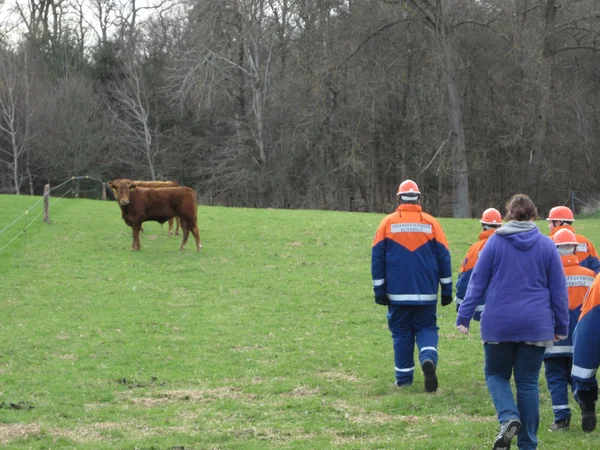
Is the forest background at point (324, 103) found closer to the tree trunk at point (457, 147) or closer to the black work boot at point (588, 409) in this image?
the tree trunk at point (457, 147)

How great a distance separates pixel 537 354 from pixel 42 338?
8.65 m

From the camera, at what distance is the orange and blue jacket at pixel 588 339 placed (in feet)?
22.7

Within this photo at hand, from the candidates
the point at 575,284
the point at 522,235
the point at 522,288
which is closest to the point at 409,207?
the point at 575,284

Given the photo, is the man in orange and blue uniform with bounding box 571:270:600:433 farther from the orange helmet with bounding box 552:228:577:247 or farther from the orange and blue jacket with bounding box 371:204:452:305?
the orange and blue jacket with bounding box 371:204:452:305

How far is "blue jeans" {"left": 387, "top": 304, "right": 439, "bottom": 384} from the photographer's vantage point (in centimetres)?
980

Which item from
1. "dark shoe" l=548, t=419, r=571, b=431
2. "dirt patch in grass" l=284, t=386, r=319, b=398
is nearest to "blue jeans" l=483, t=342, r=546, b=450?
"dark shoe" l=548, t=419, r=571, b=431

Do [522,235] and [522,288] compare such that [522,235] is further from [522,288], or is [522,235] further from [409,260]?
[409,260]

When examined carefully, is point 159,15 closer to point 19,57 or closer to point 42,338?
point 19,57

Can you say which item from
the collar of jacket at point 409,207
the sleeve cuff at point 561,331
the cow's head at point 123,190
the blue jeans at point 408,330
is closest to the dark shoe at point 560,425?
the sleeve cuff at point 561,331

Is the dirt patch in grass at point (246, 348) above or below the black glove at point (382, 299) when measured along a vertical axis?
below

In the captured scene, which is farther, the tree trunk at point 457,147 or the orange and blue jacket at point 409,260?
the tree trunk at point 457,147

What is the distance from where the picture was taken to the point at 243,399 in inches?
376

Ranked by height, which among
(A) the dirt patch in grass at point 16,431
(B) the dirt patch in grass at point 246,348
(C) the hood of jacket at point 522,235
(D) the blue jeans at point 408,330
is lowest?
(B) the dirt patch in grass at point 246,348

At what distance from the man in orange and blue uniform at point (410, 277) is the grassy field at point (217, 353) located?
1.71ft
